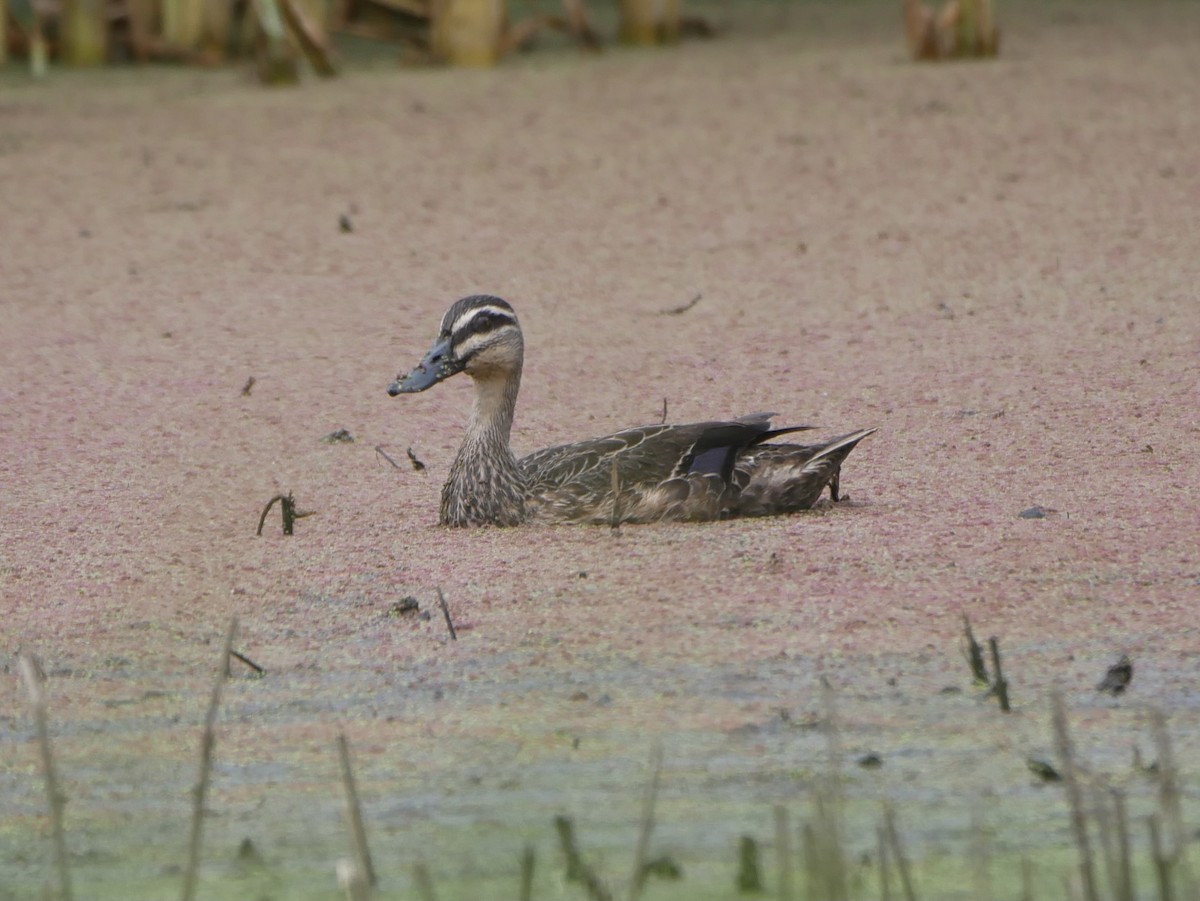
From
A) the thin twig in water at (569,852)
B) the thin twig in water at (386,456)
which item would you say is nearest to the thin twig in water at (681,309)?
the thin twig in water at (386,456)

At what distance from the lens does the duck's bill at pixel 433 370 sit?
231 inches

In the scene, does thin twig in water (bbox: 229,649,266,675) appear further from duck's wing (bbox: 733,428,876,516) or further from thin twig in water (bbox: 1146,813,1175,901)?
thin twig in water (bbox: 1146,813,1175,901)

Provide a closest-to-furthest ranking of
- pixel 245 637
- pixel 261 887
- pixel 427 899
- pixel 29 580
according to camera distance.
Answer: pixel 427 899, pixel 261 887, pixel 245 637, pixel 29 580

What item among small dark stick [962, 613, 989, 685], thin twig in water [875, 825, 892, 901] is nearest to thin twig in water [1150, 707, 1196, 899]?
thin twig in water [875, 825, 892, 901]

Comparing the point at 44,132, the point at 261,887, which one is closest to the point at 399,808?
the point at 261,887

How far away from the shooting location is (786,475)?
5582mm

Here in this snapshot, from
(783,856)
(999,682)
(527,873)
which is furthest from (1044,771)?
(527,873)

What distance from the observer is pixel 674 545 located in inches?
206

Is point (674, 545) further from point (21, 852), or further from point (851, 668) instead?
point (21, 852)

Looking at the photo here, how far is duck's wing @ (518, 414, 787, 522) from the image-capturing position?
552 cm

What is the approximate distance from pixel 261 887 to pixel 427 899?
495 millimetres

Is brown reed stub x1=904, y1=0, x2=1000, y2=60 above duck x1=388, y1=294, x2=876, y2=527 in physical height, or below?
above

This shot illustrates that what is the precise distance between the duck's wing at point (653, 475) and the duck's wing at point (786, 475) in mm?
46

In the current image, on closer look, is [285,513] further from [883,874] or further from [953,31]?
[953,31]
